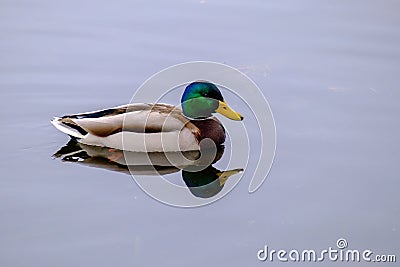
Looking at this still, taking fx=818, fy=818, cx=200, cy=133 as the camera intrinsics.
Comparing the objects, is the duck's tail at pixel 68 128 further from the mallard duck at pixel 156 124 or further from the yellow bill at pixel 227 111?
the yellow bill at pixel 227 111

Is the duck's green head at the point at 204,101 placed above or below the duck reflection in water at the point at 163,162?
above

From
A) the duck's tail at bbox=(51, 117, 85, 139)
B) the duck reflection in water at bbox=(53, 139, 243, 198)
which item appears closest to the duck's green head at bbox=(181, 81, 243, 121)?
the duck reflection in water at bbox=(53, 139, 243, 198)

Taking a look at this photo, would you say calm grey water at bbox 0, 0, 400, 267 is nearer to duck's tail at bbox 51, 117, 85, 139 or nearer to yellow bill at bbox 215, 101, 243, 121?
duck's tail at bbox 51, 117, 85, 139

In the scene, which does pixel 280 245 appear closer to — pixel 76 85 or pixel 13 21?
pixel 76 85

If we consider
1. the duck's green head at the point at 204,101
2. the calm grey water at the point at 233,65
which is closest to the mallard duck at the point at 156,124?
the duck's green head at the point at 204,101

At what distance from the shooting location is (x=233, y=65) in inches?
Result: 253

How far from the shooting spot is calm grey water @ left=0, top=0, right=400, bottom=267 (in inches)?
171

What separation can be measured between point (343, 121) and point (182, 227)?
1786mm

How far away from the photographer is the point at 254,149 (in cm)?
532

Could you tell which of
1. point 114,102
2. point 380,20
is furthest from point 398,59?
point 114,102

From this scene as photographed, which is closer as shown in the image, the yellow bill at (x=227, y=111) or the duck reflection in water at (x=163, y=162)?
the duck reflection in water at (x=163, y=162)

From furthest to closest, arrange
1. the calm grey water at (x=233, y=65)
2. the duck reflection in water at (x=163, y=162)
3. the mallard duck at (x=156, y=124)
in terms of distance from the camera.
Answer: the mallard duck at (x=156, y=124) < the duck reflection in water at (x=163, y=162) < the calm grey water at (x=233, y=65)

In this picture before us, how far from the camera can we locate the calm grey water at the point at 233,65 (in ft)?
14.2

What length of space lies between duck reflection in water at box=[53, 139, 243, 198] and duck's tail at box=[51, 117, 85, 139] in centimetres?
6
